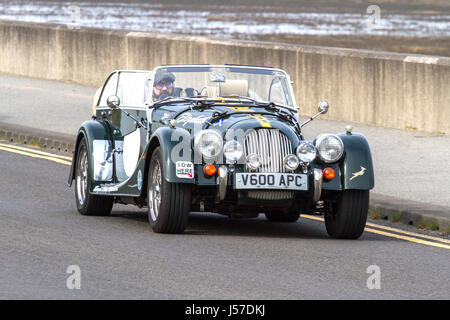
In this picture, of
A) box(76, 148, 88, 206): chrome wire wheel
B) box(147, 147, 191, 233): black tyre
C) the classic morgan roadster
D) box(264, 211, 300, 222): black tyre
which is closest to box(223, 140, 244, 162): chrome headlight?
the classic morgan roadster

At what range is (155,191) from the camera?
38.5 ft

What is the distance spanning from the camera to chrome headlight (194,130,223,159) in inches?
442

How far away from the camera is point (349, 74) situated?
21781 millimetres

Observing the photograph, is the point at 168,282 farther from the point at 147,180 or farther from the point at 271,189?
the point at 147,180

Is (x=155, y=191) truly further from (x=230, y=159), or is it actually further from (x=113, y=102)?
(x=113, y=102)

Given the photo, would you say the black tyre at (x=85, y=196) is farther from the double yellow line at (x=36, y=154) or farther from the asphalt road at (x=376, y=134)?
the double yellow line at (x=36, y=154)

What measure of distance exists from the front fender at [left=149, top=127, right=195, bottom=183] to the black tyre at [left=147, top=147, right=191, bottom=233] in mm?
108

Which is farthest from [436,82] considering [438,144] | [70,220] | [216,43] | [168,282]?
[168,282]

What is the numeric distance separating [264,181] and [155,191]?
1.17m

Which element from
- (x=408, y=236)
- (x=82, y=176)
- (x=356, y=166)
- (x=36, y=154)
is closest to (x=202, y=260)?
(x=356, y=166)

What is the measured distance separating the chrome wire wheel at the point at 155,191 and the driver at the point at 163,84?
51.6 inches

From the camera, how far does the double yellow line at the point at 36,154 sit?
60.0ft
